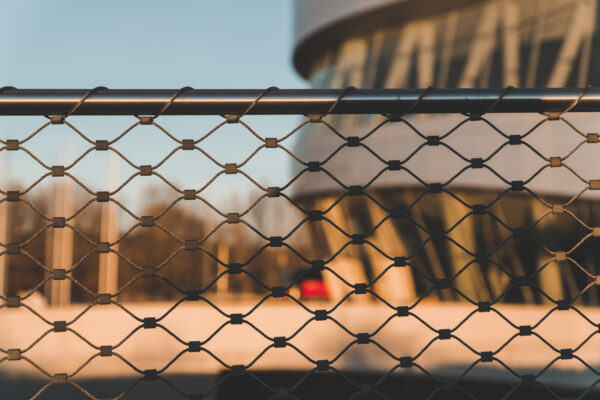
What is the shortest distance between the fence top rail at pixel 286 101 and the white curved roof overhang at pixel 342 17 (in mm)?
17412

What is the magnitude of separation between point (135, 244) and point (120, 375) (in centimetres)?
4609

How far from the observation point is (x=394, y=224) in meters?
20.1

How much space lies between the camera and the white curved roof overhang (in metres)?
18.6

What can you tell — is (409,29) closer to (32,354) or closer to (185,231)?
(32,354)

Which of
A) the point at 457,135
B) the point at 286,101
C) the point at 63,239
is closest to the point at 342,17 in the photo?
the point at 457,135

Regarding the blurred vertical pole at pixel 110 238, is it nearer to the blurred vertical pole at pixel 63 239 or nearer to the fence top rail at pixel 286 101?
the blurred vertical pole at pixel 63 239

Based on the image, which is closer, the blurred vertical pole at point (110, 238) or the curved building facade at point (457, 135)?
the curved building facade at point (457, 135)

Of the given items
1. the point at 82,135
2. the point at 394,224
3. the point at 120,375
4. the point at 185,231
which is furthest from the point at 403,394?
the point at 185,231

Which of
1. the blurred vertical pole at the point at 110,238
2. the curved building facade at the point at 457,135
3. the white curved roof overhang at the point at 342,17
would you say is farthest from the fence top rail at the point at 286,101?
the blurred vertical pole at the point at 110,238

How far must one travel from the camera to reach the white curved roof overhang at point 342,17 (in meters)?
18.6

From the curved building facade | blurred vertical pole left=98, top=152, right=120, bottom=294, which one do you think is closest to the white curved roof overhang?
the curved building facade

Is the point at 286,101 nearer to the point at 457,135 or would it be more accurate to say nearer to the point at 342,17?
the point at 457,135

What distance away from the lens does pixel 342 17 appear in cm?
1983

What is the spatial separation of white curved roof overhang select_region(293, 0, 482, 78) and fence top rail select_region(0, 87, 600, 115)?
17.4 meters
